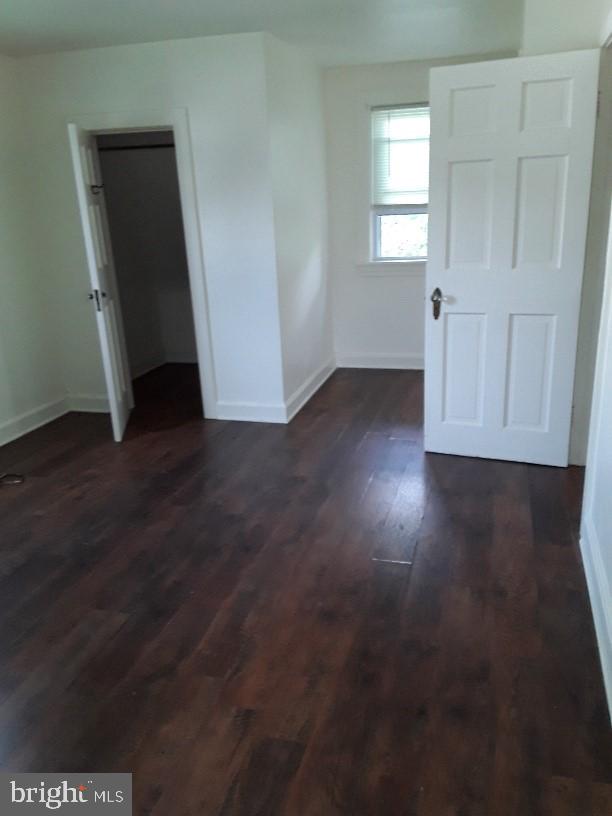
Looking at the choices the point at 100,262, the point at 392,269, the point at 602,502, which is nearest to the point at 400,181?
the point at 392,269

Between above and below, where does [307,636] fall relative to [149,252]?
below

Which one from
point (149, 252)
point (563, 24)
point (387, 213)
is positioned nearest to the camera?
point (563, 24)

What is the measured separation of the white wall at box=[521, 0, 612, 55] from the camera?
2.84m

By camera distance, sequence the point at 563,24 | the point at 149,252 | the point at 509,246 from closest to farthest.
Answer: the point at 563,24 → the point at 509,246 → the point at 149,252

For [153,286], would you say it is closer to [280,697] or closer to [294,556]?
[294,556]

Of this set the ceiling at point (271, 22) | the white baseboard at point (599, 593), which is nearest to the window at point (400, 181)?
the ceiling at point (271, 22)

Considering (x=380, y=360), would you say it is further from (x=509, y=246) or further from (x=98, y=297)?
(x=98, y=297)

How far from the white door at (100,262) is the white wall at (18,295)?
568 millimetres

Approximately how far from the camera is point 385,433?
406 centimetres

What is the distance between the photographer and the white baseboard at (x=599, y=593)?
1.91 meters

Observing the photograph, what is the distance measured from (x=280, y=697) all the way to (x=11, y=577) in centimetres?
138

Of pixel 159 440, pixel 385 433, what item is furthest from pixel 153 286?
pixel 385 433

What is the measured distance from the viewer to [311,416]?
14.6 feet

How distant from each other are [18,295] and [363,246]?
2779mm
